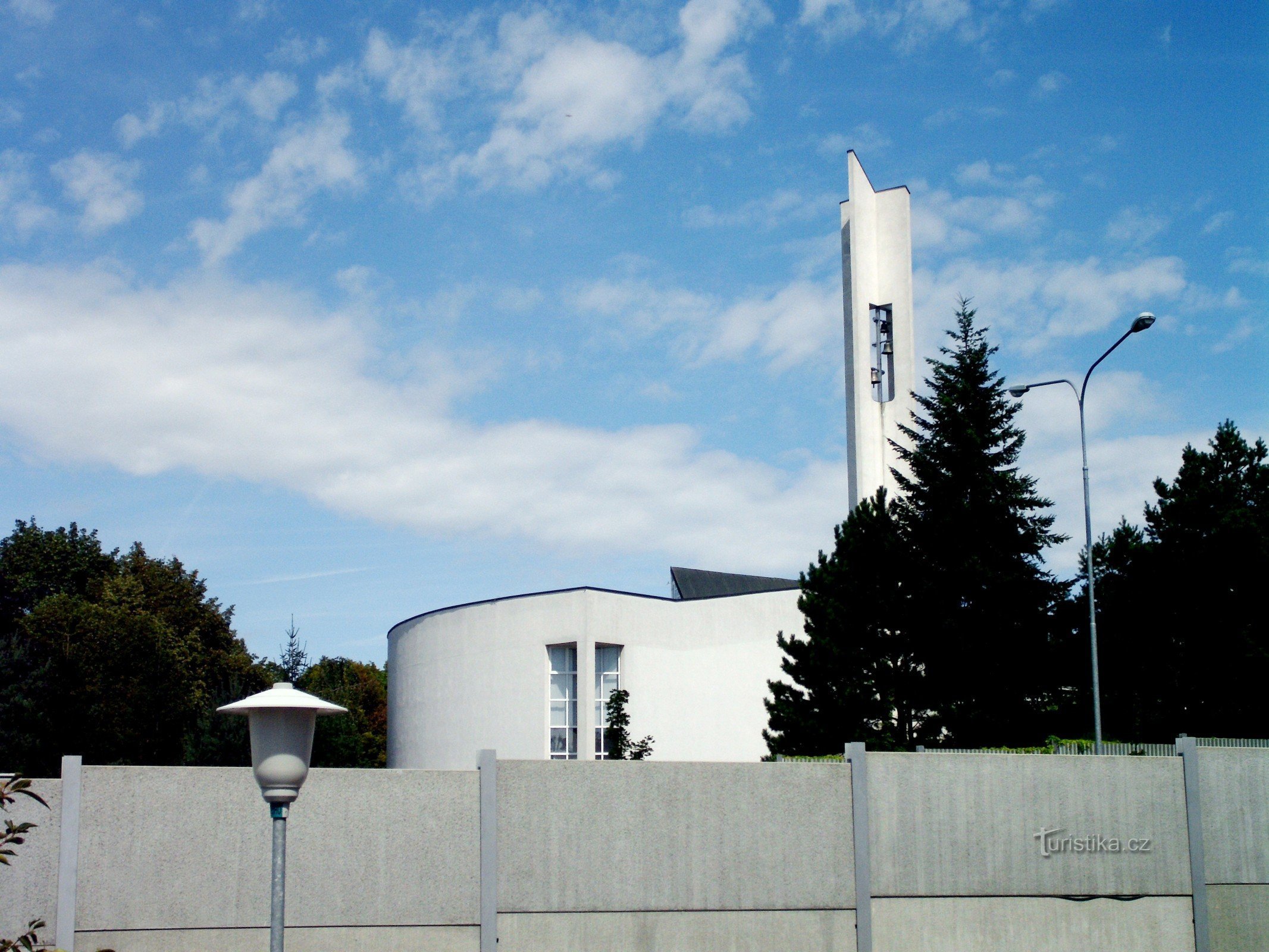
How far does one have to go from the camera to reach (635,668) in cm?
3731

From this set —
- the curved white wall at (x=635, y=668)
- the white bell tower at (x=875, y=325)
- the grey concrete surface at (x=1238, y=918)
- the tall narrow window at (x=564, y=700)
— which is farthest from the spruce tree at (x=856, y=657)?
the grey concrete surface at (x=1238, y=918)

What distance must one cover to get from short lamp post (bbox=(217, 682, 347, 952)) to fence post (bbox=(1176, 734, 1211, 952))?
12.1m

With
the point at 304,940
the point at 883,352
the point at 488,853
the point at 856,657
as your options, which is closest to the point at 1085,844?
the point at 488,853

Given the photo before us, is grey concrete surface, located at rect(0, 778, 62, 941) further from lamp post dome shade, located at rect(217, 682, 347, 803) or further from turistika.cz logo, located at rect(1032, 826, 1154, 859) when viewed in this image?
turistika.cz logo, located at rect(1032, 826, 1154, 859)

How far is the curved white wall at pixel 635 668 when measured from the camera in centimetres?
3697

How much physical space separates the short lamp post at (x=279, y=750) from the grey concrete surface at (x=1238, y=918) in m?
12.9

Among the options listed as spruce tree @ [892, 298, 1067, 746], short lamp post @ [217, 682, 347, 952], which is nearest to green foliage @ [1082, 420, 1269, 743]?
spruce tree @ [892, 298, 1067, 746]

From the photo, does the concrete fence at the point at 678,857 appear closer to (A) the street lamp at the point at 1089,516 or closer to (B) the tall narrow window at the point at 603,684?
(A) the street lamp at the point at 1089,516

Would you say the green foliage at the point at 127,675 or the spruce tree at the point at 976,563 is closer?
the spruce tree at the point at 976,563

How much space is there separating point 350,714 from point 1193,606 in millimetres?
32303

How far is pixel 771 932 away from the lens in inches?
555

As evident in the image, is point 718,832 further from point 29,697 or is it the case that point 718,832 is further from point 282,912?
point 29,697

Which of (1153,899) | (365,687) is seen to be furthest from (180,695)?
(1153,899)

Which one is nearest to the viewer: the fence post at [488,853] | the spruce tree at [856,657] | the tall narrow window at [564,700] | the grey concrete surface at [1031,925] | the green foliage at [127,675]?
the fence post at [488,853]
